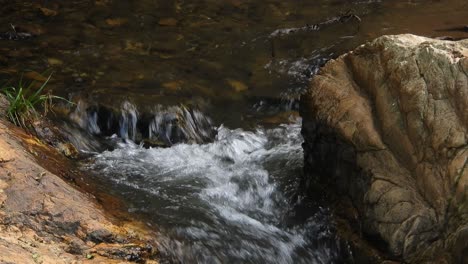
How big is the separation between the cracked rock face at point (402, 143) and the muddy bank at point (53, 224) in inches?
63.9

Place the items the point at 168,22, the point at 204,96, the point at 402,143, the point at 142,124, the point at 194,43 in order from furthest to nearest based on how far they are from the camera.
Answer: the point at 168,22 → the point at 194,43 → the point at 204,96 → the point at 142,124 → the point at 402,143

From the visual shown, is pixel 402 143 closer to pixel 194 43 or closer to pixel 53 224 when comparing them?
pixel 53 224

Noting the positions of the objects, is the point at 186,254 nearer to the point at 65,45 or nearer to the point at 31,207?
the point at 31,207

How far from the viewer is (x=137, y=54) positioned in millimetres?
7680

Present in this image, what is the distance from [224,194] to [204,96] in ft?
6.75

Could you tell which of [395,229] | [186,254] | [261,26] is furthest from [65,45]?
[395,229]

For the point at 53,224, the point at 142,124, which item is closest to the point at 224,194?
the point at 142,124

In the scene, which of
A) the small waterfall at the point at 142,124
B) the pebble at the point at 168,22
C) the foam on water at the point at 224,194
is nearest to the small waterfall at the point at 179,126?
the small waterfall at the point at 142,124

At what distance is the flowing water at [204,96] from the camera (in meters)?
4.46

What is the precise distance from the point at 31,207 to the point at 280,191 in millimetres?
2421

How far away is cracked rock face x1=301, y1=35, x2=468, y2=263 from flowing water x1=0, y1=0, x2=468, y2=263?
49cm

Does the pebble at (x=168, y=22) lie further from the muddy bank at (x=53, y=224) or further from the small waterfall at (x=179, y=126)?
the muddy bank at (x=53, y=224)

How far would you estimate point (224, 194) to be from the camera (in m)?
5.02

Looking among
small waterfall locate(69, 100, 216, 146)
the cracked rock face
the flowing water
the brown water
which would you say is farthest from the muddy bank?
the brown water
